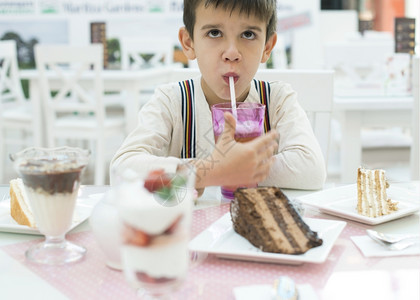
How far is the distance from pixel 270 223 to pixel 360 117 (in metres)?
1.86

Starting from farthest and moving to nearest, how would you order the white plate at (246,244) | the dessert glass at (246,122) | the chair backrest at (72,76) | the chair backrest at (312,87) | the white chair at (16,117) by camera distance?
the white chair at (16,117) < the chair backrest at (72,76) < the chair backrest at (312,87) < the dessert glass at (246,122) < the white plate at (246,244)

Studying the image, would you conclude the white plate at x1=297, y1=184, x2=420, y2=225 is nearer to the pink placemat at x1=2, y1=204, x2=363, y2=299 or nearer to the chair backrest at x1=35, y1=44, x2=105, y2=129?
the pink placemat at x1=2, y1=204, x2=363, y2=299

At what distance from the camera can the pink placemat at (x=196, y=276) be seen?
71 centimetres

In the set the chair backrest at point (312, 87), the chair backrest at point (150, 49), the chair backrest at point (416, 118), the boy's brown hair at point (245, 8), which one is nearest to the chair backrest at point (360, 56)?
the chair backrest at point (416, 118)

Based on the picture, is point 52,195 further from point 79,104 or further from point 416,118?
point 79,104

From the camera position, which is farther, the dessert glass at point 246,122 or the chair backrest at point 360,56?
the chair backrest at point 360,56

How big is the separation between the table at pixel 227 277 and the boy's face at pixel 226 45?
624mm

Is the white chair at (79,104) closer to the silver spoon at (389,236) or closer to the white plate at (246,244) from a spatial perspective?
the white plate at (246,244)

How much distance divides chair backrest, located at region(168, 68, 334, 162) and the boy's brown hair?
0.80 feet

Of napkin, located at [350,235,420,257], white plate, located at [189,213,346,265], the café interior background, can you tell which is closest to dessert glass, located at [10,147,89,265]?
white plate, located at [189,213,346,265]

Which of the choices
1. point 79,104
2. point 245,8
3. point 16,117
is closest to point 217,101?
point 245,8

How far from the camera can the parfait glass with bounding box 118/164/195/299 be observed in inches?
21.7

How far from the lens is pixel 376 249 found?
0.85 m

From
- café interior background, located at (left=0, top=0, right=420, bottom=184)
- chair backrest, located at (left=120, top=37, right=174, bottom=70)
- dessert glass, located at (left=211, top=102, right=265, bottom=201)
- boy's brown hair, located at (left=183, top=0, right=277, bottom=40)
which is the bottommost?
dessert glass, located at (left=211, top=102, right=265, bottom=201)
